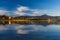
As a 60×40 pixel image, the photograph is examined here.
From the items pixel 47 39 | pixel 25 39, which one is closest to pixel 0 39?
pixel 25 39

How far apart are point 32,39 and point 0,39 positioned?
1052 millimetres

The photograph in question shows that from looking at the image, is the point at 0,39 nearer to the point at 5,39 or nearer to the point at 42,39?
the point at 5,39

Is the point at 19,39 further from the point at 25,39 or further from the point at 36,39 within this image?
the point at 36,39

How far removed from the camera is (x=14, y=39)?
4.85 meters

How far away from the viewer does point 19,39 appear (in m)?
4.79

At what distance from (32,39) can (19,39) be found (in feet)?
1.44

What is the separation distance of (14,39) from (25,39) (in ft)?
1.25

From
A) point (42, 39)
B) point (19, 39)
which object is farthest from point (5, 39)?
point (42, 39)

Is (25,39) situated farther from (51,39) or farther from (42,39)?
(51,39)

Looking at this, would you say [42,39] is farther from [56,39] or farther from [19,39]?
[19,39]

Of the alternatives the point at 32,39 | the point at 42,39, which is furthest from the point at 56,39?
the point at 32,39

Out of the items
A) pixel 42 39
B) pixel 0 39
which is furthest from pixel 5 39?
pixel 42 39

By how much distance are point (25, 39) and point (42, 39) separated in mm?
555

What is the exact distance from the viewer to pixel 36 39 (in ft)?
15.8
